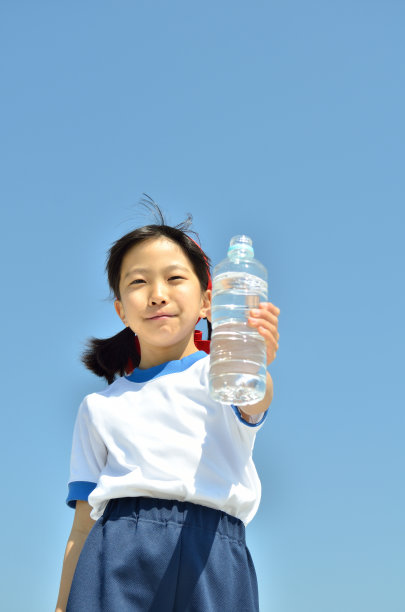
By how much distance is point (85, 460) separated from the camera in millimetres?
4312

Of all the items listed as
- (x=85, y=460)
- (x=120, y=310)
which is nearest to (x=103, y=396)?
(x=85, y=460)

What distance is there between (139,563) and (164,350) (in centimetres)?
141

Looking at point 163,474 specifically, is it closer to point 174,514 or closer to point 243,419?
point 174,514

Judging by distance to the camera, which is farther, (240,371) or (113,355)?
(113,355)

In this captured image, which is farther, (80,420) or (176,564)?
Answer: (80,420)

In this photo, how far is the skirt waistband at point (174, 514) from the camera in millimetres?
3828

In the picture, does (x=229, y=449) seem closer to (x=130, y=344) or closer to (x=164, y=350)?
(x=164, y=350)

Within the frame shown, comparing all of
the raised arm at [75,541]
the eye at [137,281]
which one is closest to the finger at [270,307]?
the eye at [137,281]

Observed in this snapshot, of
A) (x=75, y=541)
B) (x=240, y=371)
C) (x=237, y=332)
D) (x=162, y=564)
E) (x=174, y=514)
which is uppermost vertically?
(x=237, y=332)

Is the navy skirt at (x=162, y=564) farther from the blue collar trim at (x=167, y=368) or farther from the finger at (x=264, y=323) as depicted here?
the finger at (x=264, y=323)

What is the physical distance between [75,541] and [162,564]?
79 centimetres

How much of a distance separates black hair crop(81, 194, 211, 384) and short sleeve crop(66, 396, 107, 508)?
2.82 feet

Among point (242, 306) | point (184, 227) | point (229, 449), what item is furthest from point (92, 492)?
point (184, 227)

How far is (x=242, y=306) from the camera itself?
432 centimetres
